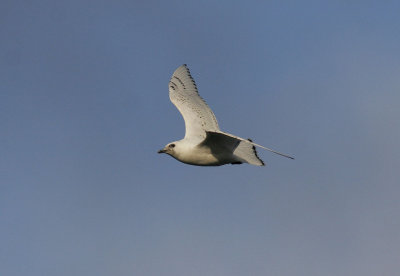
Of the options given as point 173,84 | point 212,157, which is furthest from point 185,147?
point 173,84

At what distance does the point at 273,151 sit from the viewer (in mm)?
17578

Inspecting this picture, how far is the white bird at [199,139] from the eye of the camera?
74.2ft

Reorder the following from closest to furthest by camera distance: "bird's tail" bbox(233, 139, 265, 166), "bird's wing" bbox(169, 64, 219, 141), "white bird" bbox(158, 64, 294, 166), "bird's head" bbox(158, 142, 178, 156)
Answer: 1. "white bird" bbox(158, 64, 294, 166)
2. "bird's tail" bbox(233, 139, 265, 166)
3. "bird's head" bbox(158, 142, 178, 156)
4. "bird's wing" bbox(169, 64, 219, 141)

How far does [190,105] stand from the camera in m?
27.5

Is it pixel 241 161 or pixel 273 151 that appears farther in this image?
pixel 241 161

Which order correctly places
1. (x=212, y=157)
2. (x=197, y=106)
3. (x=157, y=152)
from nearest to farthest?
(x=212, y=157)
(x=157, y=152)
(x=197, y=106)

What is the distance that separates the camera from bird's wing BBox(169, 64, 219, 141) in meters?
26.0

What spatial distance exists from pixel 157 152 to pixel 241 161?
388 cm

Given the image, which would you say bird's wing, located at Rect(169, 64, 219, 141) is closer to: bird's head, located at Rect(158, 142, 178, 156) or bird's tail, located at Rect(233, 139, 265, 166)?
bird's head, located at Rect(158, 142, 178, 156)

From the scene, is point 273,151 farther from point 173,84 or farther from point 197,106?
point 173,84

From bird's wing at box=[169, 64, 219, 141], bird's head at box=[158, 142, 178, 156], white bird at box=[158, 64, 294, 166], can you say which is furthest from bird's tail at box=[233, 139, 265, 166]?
bird's head at box=[158, 142, 178, 156]

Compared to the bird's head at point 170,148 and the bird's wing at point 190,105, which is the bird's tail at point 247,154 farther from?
the bird's head at point 170,148

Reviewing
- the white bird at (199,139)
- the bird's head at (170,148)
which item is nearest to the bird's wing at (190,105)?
the white bird at (199,139)

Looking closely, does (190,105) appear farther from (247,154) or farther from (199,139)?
(247,154)
